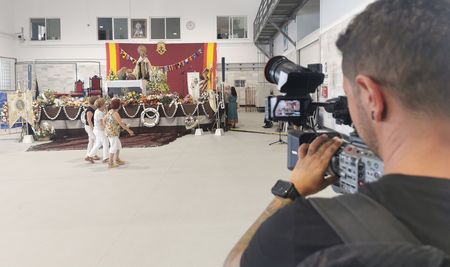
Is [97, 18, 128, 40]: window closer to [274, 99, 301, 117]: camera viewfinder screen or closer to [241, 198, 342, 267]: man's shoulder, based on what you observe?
[274, 99, 301, 117]: camera viewfinder screen

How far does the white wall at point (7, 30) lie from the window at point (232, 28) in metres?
10.3

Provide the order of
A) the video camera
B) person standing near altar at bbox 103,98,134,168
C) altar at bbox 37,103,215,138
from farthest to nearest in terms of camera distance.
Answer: altar at bbox 37,103,215,138 < person standing near altar at bbox 103,98,134,168 < the video camera

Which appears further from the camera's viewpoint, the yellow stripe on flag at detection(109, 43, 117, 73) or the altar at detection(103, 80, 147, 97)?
the yellow stripe on flag at detection(109, 43, 117, 73)

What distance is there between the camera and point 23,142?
10086mm

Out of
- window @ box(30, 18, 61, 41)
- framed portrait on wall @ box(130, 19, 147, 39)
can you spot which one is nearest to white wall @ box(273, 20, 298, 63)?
framed portrait on wall @ box(130, 19, 147, 39)

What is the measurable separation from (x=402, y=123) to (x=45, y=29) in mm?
22685

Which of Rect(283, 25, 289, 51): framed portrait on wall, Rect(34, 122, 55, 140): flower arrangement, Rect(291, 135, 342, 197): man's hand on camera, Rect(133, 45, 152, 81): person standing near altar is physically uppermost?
Rect(283, 25, 289, 51): framed portrait on wall

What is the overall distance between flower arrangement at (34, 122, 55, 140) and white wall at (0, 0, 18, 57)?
10.8 meters

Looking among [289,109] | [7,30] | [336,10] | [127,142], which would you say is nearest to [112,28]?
[7,30]

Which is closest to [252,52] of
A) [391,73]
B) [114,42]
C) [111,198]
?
[114,42]

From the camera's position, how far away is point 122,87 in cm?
1267

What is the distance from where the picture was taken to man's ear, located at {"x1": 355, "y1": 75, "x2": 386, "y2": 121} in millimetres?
667

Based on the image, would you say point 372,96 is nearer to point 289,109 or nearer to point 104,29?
point 289,109

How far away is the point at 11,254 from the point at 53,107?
8645 mm
